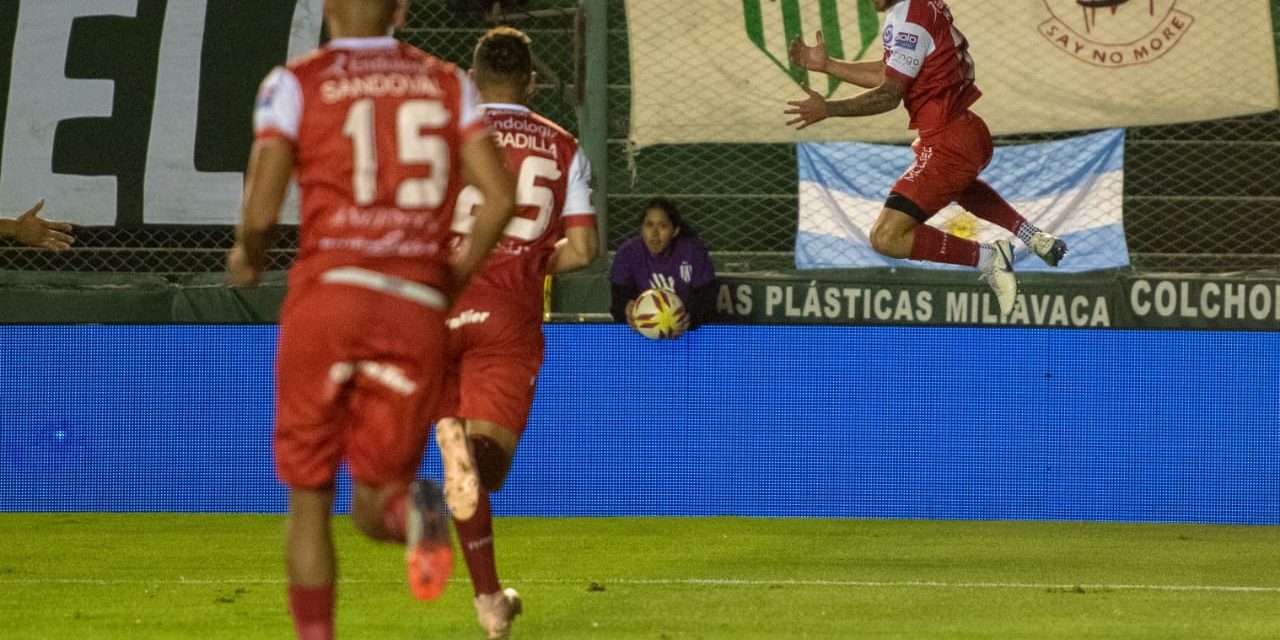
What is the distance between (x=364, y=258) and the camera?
13.6 ft

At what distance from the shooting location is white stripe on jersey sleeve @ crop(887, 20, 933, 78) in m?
7.70

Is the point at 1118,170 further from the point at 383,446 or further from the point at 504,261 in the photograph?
the point at 383,446

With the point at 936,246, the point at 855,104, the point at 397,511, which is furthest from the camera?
the point at 936,246

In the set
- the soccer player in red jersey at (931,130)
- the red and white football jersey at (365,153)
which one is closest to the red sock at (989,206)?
the soccer player in red jersey at (931,130)

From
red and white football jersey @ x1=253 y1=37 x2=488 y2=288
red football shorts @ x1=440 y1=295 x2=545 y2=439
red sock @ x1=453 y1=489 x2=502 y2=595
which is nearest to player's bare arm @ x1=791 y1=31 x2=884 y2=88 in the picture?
red football shorts @ x1=440 y1=295 x2=545 y2=439

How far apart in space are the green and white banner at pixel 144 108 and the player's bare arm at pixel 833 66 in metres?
3.54

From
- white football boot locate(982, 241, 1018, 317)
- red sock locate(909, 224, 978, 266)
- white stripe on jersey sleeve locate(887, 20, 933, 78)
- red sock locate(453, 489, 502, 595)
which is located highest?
white stripe on jersey sleeve locate(887, 20, 933, 78)

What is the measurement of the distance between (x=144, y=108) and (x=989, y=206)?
4939 millimetres

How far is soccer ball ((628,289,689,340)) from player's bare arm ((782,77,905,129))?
2.43 m

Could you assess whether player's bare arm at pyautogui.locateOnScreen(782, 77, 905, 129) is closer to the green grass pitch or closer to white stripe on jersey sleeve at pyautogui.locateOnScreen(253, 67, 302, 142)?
the green grass pitch

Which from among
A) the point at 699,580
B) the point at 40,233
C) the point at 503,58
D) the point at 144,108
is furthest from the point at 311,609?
the point at 144,108

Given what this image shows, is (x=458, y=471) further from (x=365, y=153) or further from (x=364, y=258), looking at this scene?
(x=365, y=153)

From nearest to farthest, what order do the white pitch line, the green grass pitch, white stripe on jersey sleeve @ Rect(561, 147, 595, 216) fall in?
1. white stripe on jersey sleeve @ Rect(561, 147, 595, 216)
2. the green grass pitch
3. the white pitch line

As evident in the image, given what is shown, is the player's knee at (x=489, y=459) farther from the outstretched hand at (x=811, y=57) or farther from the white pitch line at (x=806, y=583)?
the outstretched hand at (x=811, y=57)
